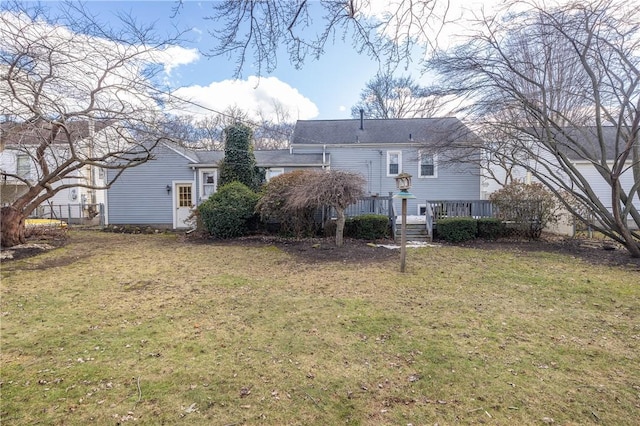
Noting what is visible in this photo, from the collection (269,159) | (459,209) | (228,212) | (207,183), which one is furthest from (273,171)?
(459,209)

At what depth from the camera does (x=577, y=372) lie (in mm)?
3023

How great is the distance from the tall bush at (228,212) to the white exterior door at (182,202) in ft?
14.7

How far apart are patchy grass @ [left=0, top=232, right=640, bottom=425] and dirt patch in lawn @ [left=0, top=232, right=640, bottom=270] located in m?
1.54

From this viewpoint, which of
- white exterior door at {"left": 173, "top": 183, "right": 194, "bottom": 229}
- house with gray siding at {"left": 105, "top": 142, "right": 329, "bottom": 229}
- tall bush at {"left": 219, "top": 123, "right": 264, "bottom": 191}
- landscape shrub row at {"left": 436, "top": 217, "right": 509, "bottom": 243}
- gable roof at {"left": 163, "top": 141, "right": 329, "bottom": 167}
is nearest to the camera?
landscape shrub row at {"left": 436, "top": 217, "right": 509, "bottom": 243}

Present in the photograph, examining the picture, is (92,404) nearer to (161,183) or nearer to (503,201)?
(503,201)

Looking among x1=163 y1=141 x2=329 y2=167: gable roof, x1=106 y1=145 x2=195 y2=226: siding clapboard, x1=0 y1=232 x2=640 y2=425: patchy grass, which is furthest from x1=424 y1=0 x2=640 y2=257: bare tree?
x1=106 y1=145 x2=195 y2=226: siding clapboard

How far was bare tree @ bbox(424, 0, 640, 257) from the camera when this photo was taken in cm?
692

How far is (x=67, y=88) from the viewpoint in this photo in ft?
27.2

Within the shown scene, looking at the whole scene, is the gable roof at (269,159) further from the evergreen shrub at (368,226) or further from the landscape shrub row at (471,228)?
the landscape shrub row at (471,228)

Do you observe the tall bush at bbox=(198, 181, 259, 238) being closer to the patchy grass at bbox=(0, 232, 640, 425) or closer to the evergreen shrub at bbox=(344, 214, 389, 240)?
the evergreen shrub at bbox=(344, 214, 389, 240)

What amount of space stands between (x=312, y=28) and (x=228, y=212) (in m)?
8.90

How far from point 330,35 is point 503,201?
32.6 feet

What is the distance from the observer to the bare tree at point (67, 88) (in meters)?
7.10

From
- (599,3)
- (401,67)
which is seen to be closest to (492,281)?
(401,67)
